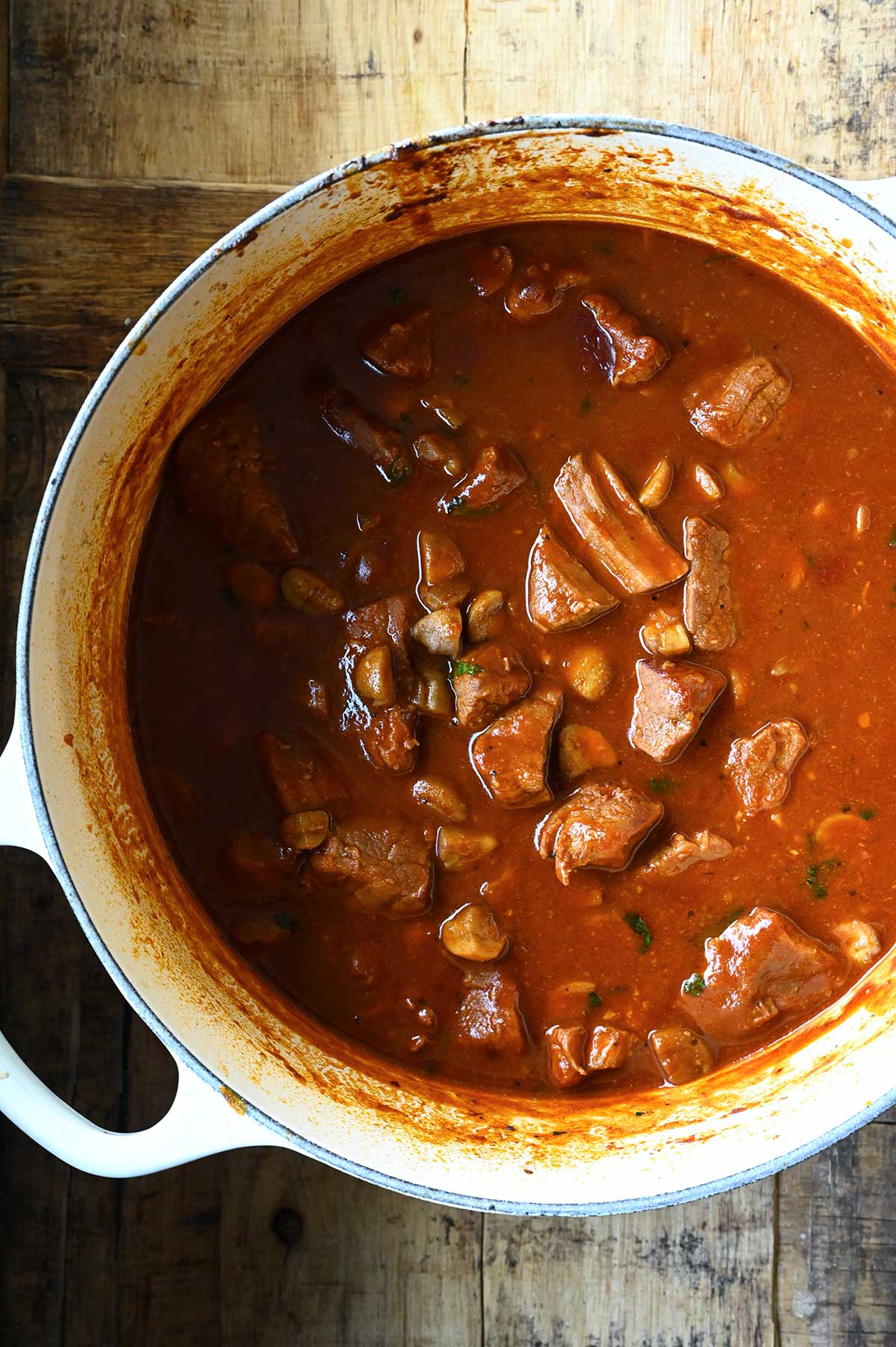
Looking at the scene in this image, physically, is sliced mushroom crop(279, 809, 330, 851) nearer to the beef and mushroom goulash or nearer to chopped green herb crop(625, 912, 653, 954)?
the beef and mushroom goulash

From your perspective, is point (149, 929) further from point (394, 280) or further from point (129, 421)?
point (394, 280)

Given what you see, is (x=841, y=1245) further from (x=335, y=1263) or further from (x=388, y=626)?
(x=388, y=626)

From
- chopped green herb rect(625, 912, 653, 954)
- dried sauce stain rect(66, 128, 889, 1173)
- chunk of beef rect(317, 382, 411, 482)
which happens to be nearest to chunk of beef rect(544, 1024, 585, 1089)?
dried sauce stain rect(66, 128, 889, 1173)

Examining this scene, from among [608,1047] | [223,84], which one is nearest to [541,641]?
[608,1047]

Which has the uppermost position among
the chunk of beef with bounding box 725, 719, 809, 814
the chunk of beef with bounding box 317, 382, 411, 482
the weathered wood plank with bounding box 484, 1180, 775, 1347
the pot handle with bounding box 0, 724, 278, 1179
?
the chunk of beef with bounding box 317, 382, 411, 482

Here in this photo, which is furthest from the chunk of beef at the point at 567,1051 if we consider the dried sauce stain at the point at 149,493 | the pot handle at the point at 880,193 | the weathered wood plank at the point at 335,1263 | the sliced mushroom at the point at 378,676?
the pot handle at the point at 880,193

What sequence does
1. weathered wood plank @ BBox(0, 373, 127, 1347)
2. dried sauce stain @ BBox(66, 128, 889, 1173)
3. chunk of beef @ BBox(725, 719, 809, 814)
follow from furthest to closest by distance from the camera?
weathered wood plank @ BBox(0, 373, 127, 1347) → chunk of beef @ BBox(725, 719, 809, 814) → dried sauce stain @ BBox(66, 128, 889, 1173)

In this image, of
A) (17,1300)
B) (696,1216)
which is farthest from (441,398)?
(17,1300)

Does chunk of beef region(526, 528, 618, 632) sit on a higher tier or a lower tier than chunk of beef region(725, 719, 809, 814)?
higher
